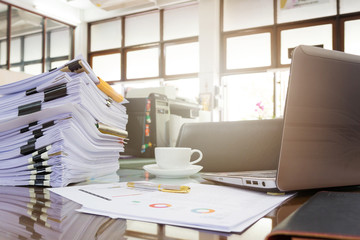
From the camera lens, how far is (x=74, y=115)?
76cm

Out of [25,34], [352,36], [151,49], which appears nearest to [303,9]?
[352,36]

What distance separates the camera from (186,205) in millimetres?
470

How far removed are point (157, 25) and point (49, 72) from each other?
6.39m

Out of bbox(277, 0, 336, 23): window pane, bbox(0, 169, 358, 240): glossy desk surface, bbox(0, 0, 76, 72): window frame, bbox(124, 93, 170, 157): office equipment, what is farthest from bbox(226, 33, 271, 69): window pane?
bbox(0, 169, 358, 240): glossy desk surface

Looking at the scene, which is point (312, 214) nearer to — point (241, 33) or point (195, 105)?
point (195, 105)

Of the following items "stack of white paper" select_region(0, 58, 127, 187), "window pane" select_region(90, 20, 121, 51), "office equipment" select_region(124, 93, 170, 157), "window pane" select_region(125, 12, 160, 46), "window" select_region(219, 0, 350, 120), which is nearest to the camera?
"stack of white paper" select_region(0, 58, 127, 187)

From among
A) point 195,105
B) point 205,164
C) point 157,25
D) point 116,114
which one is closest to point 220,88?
point 157,25

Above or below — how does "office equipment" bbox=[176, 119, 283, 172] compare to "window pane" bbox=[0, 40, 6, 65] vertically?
below

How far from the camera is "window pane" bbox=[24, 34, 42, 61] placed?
274 inches

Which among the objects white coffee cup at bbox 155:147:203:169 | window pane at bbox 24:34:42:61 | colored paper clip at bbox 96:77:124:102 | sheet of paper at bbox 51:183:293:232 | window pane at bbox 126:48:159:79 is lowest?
sheet of paper at bbox 51:183:293:232

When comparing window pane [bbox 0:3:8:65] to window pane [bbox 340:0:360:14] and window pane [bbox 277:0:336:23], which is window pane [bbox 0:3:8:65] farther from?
window pane [bbox 340:0:360:14]

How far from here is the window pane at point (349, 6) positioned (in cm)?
527

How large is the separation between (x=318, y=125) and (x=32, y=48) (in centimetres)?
747

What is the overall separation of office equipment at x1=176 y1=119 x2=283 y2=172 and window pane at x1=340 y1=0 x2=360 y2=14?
5058 mm
